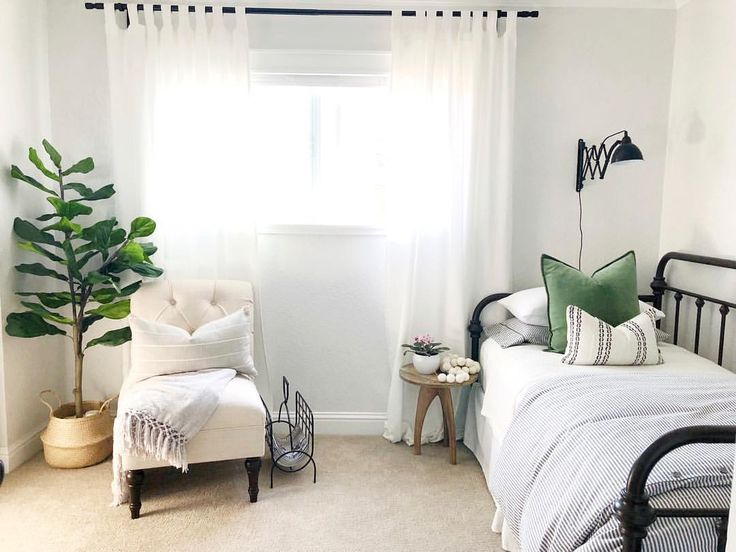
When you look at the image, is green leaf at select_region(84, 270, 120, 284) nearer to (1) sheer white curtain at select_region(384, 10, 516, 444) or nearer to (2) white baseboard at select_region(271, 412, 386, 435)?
(2) white baseboard at select_region(271, 412, 386, 435)

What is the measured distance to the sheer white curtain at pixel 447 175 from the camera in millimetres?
3047

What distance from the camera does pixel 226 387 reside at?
8.64 feet

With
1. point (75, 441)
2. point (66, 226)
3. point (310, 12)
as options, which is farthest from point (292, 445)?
point (310, 12)

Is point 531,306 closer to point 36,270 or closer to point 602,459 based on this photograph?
point 602,459

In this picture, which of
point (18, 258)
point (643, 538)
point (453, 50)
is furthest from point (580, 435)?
point (18, 258)

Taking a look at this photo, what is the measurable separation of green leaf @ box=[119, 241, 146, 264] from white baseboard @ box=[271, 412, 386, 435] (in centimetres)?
113

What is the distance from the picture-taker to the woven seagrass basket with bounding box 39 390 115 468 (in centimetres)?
287

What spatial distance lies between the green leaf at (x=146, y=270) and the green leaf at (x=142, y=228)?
0.14m

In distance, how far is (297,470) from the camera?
2.86 meters

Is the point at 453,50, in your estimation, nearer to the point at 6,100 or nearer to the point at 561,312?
the point at 561,312

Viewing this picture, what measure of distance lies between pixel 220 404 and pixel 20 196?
1.49m

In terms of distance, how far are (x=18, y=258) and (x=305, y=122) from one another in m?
1.59

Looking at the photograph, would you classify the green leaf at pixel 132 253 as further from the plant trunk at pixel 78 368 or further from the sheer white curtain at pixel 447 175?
the sheer white curtain at pixel 447 175

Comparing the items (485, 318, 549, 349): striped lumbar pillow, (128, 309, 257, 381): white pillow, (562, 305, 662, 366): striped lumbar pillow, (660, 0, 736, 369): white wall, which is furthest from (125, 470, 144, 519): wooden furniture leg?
(660, 0, 736, 369): white wall
